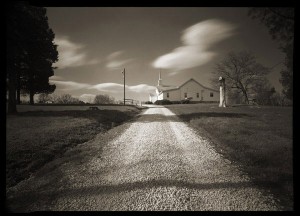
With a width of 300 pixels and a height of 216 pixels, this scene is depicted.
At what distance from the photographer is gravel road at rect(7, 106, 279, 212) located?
416cm

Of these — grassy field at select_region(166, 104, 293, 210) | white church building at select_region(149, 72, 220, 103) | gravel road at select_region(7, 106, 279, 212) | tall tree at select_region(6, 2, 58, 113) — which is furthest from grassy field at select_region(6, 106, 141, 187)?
white church building at select_region(149, 72, 220, 103)

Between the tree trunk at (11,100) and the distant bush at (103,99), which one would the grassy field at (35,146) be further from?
the distant bush at (103,99)

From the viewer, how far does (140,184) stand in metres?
4.97

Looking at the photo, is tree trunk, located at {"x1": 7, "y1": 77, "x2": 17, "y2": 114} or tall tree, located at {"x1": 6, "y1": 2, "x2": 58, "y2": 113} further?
tree trunk, located at {"x1": 7, "y1": 77, "x2": 17, "y2": 114}

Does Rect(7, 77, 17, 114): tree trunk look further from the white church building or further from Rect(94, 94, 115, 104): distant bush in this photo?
the white church building

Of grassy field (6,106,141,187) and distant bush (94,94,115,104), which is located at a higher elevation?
distant bush (94,94,115,104)

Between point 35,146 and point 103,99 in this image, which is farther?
point 103,99

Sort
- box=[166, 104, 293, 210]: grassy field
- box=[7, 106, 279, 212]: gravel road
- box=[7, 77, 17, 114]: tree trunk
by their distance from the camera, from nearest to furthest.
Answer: box=[7, 106, 279, 212]: gravel road
box=[166, 104, 293, 210]: grassy field
box=[7, 77, 17, 114]: tree trunk

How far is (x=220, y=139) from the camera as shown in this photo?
9414mm

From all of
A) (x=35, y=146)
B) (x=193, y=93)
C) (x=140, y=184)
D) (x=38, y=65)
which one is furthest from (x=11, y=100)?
(x=193, y=93)

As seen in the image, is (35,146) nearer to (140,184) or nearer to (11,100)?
(140,184)
